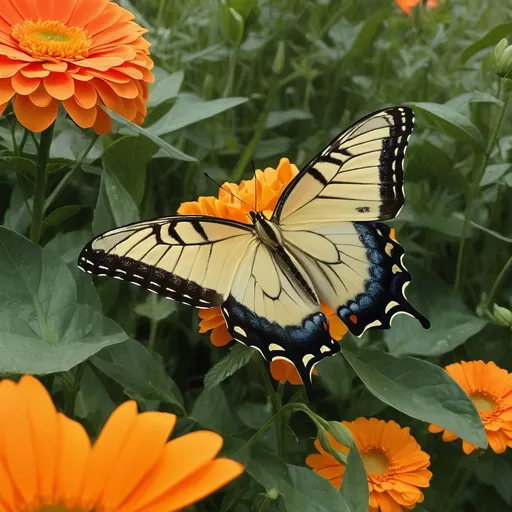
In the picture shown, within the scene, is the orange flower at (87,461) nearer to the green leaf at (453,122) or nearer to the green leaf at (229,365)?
the green leaf at (229,365)

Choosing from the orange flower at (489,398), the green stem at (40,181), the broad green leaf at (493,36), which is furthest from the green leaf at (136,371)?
the broad green leaf at (493,36)

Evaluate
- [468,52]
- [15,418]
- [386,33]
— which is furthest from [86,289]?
[386,33]

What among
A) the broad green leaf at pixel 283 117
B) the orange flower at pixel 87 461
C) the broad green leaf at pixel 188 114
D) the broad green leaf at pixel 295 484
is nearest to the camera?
the orange flower at pixel 87 461

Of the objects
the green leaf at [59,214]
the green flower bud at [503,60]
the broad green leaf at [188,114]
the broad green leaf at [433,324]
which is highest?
the green flower bud at [503,60]

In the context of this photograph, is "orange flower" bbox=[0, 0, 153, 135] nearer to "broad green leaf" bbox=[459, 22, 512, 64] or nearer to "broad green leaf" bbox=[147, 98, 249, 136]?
"broad green leaf" bbox=[147, 98, 249, 136]

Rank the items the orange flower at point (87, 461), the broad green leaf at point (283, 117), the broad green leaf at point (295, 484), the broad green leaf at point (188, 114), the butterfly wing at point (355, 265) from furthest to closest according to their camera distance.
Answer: the broad green leaf at point (283, 117) → the broad green leaf at point (188, 114) → the butterfly wing at point (355, 265) → the broad green leaf at point (295, 484) → the orange flower at point (87, 461)

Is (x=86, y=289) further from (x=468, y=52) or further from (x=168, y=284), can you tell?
(x=468, y=52)

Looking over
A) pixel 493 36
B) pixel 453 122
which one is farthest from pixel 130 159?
pixel 493 36

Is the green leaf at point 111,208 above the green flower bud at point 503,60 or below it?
below
